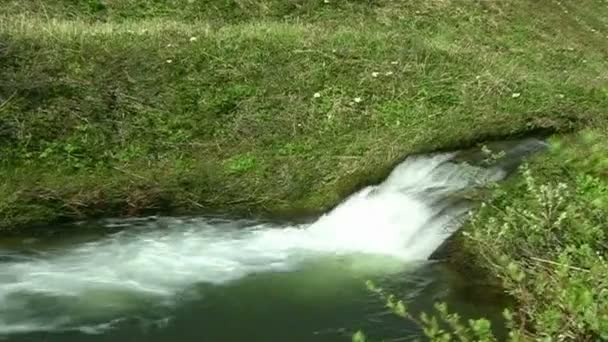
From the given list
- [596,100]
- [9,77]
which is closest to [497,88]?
[596,100]

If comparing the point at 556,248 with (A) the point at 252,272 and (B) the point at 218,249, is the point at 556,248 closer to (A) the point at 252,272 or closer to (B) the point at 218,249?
(A) the point at 252,272

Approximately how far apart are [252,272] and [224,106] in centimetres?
387

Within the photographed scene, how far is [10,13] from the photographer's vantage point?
1280cm

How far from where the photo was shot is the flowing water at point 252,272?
21.6ft

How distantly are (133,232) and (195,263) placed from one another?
1.09m

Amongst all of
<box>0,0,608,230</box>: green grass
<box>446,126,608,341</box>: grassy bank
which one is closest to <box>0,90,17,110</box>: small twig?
<box>0,0,608,230</box>: green grass

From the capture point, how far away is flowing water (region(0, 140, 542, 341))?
21.6 ft

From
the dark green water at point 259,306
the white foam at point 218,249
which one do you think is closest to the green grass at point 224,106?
the white foam at point 218,249

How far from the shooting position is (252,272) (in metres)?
7.70

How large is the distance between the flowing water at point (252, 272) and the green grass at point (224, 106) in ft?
1.64

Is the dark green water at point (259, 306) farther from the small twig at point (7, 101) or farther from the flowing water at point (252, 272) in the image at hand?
the small twig at point (7, 101)

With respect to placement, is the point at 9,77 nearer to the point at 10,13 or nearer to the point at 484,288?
the point at 10,13

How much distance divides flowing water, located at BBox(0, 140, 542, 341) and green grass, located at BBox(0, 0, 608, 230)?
501mm

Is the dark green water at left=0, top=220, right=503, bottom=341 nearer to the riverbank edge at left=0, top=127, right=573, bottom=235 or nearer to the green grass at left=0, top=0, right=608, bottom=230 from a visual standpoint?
the riverbank edge at left=0, top=127, right=573, bottom=235
